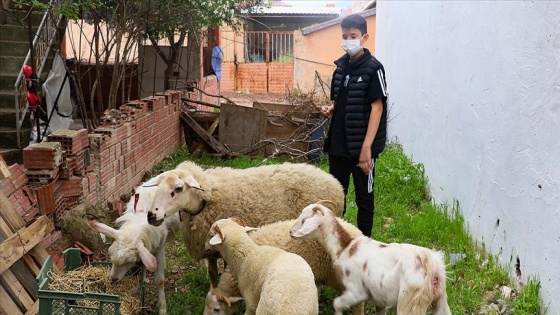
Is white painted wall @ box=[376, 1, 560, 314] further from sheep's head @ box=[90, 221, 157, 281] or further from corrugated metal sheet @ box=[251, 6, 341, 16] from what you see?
corrugated metal sheet @ box=[251, 6, 341, 16]

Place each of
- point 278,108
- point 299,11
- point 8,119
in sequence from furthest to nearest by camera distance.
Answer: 1. point 299,11
2. point 278,108
3. point 8,119

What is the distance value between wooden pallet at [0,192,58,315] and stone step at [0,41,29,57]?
621cm

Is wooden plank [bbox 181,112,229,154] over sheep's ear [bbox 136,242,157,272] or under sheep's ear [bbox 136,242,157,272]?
under

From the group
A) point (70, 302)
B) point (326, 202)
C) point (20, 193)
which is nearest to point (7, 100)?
point (20, 193)

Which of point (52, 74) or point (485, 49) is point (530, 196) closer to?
point (485, 49)

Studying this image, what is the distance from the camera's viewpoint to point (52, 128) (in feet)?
30.9

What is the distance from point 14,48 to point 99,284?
657 cm

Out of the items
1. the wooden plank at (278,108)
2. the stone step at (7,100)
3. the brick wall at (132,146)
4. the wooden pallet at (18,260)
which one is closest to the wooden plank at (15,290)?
the wooden pallet at (18,260)

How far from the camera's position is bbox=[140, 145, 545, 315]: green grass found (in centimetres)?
495

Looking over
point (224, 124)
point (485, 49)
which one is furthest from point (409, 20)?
point (485, 49)

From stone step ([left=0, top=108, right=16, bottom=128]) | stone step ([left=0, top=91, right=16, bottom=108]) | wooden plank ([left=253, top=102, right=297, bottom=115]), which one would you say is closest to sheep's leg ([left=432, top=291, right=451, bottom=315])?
stone step ([left=0, top=108, right=16, bottom=128])

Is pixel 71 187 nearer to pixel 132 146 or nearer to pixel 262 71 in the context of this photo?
pixel 132 146

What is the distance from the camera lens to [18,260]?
13.6ft

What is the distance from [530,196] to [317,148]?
6054mm
